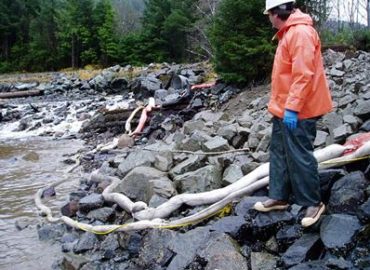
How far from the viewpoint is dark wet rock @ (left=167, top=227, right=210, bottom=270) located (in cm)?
447

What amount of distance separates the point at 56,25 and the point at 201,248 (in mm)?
54132

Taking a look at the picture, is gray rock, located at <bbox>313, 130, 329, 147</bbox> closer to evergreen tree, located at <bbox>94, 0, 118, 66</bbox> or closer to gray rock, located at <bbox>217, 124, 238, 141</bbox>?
gray rock, located at <bbox>217, 124, 238, 141</bbox>

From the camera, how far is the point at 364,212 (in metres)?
3.83

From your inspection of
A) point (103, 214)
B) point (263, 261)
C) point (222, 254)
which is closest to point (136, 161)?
point (103, 214)

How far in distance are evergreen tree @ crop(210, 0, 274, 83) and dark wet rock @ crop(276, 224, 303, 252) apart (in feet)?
30.9

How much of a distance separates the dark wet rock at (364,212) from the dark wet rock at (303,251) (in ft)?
1.38

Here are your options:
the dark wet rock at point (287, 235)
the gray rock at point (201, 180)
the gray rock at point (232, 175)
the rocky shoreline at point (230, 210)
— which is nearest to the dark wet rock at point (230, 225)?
the rocky shoreline at point (230, 210)

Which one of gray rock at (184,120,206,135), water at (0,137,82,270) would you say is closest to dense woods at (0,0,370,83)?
water at (0,137,82,270)

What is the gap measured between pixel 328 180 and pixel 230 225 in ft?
3.67

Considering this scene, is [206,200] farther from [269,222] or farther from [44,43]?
[44,43]

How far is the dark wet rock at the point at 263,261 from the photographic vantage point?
400cm

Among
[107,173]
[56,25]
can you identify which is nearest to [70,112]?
[107,173]

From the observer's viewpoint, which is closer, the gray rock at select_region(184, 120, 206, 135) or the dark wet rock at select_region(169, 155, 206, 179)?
the dark wet rock at select_region(169, 155, 206, 179)

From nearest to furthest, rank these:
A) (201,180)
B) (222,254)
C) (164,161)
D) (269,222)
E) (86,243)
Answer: (222,254) < (269,222) < (86,243) < (201,180) < (164,161)
